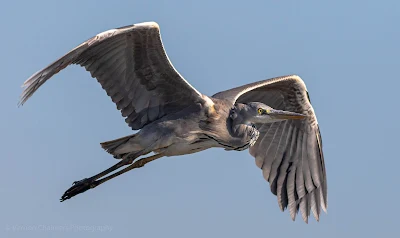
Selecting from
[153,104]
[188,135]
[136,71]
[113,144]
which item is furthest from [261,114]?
[113,144]

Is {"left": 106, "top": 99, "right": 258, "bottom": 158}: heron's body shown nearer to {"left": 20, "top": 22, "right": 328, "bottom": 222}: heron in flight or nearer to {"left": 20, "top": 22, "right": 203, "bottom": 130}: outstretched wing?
{"left": 20, "top": 22, "right": 328, "bottom": 222}: heron in flight

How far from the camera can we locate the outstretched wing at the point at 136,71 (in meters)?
10.8

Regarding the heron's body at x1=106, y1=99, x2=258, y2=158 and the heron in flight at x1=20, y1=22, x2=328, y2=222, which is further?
the heron's body at x1=106, y1=99, x2=258, y2=158

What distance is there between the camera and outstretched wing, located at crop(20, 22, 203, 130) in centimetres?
1080

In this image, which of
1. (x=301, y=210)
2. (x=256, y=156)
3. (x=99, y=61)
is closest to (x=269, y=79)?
(x=256, y=156)

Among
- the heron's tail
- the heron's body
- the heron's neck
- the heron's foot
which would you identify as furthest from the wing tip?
the heron's foot

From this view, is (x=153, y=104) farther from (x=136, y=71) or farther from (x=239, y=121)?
(x=239, y=121)

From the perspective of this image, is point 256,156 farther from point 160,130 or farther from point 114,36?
point 114,36

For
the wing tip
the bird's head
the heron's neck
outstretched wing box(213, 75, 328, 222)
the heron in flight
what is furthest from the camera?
outstretched wing box(213, 75, 328, 222)

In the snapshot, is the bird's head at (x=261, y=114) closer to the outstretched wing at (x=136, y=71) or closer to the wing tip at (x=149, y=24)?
the outstretched wing at (x=136, y=71)

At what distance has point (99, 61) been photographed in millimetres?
11406

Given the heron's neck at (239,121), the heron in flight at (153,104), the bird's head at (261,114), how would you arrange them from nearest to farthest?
the heron in flight at (153,104), the heron's neck at (239,121), the bird's head at (261,114)

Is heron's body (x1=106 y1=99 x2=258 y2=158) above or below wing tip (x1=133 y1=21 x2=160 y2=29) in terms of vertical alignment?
below

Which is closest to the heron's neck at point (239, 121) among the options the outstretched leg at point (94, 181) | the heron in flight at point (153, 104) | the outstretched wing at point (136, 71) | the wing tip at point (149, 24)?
the heron in flight at point (153, 104)
